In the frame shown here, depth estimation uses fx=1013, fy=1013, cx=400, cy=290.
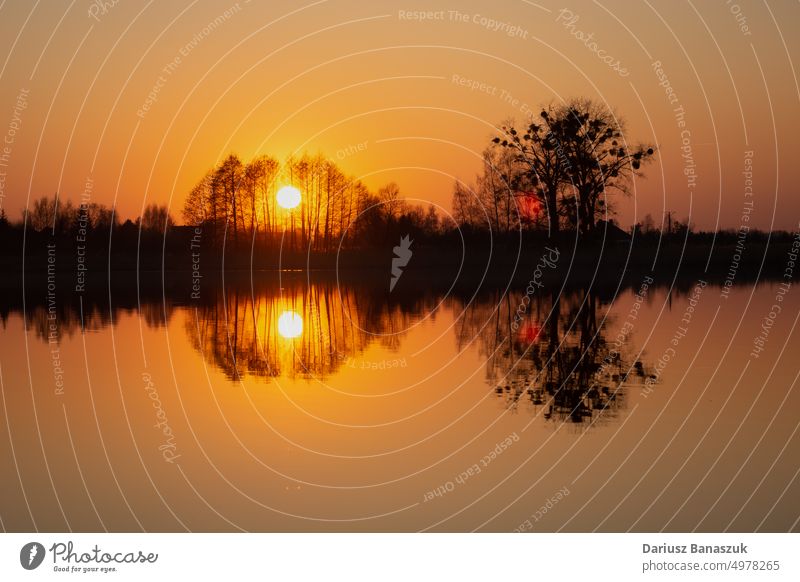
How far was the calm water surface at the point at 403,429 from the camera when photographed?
12.0 meters

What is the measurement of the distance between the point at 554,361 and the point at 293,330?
9.96 m

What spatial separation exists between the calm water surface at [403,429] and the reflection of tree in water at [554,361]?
9cm

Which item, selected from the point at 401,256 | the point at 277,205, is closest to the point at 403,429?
the point at 277,205

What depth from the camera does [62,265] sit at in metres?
73.8

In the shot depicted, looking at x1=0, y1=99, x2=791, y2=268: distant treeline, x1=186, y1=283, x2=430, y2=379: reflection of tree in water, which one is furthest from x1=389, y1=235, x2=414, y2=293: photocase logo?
x1=186, y1=283, x2=430, y2=379: reflection of tree in water

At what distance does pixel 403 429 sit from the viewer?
51.7 ft

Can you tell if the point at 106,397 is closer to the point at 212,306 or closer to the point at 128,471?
the point at 128,471

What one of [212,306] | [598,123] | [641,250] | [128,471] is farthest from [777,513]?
[641,250]

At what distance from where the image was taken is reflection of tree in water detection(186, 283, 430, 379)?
2217 centimetres

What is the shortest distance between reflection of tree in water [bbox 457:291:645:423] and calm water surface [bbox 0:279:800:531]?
9 centimetres
